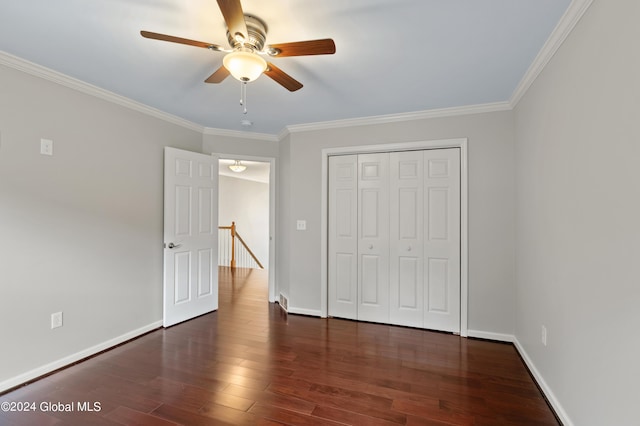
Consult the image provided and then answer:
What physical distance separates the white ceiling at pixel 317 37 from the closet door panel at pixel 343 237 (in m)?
0.84

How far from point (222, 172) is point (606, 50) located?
8.27 m

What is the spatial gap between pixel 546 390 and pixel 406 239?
5.70 feet

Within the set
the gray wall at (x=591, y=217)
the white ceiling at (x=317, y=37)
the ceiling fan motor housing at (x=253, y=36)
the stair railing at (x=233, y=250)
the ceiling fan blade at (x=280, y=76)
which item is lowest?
the stair railing at (x=233, y=250)

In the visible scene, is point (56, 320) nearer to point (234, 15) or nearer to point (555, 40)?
point (234, 15)

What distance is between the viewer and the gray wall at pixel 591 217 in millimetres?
1264

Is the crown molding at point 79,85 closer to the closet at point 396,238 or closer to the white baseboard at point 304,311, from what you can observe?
the closet at point 396,238

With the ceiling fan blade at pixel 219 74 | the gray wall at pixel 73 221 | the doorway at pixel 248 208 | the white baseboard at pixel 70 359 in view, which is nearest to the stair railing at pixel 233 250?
the doorway at pixel 248 208

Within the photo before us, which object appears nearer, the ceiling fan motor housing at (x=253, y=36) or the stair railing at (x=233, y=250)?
the ceiling fan motor housing at (x=253, y=36)

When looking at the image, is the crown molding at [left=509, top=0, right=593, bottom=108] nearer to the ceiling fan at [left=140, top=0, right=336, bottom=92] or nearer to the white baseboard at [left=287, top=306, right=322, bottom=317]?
the ceiling fan at [left=140, top=0, right=336, bottom=92]

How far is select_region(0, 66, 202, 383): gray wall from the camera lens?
7.34ft

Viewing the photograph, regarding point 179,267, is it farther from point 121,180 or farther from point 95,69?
point 95,69

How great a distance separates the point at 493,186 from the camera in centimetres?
312

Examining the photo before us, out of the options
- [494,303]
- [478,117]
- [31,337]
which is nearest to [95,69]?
[31,337]

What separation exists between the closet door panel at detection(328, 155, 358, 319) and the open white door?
153cm
